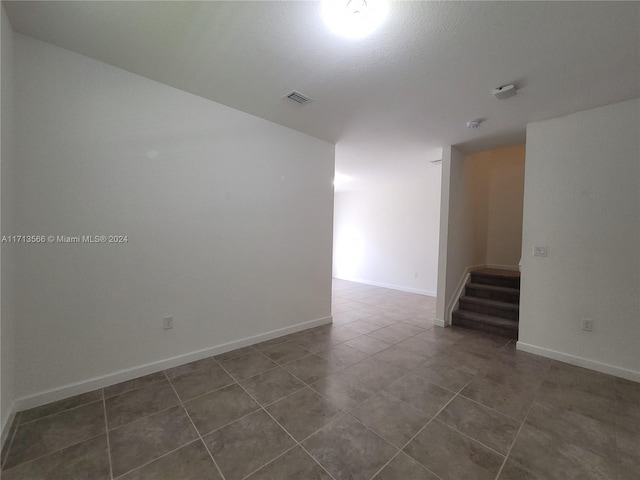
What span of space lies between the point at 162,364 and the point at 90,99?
91.6 inches

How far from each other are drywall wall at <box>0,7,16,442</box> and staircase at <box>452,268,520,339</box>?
15.0 ft

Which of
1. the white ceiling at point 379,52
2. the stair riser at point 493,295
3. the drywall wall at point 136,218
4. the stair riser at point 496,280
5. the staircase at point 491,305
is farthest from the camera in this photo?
the stair riser at point 496,280

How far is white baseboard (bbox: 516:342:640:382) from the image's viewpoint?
2.32m

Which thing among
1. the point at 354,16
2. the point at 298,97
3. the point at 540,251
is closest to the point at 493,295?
the point at 540,251

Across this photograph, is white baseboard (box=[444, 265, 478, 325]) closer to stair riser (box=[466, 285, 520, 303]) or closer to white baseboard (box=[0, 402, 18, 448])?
stair riser (box=[466, 285, 520, 303])

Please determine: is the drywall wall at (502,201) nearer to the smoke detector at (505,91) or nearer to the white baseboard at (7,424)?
the smoke detector at (505,91)

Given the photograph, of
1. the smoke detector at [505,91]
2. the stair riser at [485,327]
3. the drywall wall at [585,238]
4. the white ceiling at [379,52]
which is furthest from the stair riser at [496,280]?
the smoke detector at [505,91]

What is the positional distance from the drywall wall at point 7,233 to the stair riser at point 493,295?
5065mm

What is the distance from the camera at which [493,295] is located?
12.5 ft

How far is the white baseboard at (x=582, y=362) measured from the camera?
91.2 inches

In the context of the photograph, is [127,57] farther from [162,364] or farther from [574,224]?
[574,224]

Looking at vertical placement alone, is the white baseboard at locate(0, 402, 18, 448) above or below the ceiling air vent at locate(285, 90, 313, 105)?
below

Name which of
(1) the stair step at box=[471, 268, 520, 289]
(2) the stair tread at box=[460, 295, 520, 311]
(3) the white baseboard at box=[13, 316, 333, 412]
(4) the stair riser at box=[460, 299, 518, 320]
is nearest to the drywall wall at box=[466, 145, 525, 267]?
(1) the stair step at box=[471, 268, 520, 289]

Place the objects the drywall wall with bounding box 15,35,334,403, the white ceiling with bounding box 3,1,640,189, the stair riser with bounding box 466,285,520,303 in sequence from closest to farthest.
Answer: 1. the white ceiling with bounding box 3,1,640,189
2. the drywall wall with bounding box 15,35,334,403
3. the stair riser with bounding box 466,285,520,303
